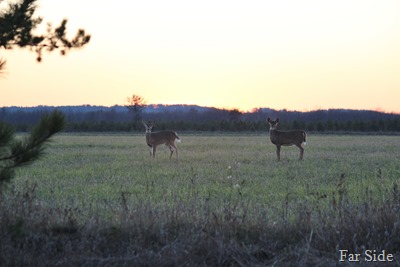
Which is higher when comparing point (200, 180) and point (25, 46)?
point (25, 46)

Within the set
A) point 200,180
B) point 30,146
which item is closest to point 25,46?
point 30,146

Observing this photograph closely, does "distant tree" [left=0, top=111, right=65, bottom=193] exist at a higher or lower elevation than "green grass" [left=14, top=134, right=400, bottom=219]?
higher

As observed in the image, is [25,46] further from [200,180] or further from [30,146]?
[200,180]

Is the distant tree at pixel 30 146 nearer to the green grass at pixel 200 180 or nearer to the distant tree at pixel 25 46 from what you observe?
the distant tree at pixel 25 46

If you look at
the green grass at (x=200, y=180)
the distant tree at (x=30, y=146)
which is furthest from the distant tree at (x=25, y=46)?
the green grass at (x=200, y=180)

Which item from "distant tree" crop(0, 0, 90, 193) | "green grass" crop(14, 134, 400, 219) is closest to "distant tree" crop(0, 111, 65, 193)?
"distant tree" crop(0, 0, 90, 193)

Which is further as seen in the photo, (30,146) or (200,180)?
(200,180)

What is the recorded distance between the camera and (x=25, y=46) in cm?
761

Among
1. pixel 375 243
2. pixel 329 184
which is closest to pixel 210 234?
pixel 375 243

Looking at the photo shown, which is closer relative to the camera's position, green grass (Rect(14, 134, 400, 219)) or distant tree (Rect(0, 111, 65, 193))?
distant tree (Rect(0, 111, 65, 193))

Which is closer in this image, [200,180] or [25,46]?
[25,46]

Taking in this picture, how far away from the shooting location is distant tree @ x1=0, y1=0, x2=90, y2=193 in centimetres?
609

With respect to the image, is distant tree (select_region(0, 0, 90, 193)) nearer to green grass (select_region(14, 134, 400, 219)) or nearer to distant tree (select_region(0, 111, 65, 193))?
distant tree (select_region(0, 111, 65, 193))

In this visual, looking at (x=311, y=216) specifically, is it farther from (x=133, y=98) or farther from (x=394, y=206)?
(x=133, y=98)
